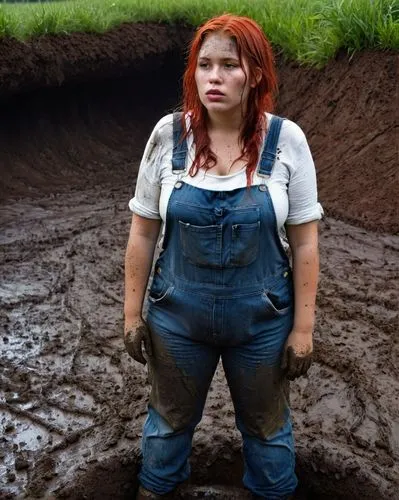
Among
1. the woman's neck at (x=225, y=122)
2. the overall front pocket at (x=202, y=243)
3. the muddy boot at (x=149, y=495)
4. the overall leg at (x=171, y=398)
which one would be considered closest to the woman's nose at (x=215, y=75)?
the woman's neck at (x=225, y=122)

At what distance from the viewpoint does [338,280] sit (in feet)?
16.2

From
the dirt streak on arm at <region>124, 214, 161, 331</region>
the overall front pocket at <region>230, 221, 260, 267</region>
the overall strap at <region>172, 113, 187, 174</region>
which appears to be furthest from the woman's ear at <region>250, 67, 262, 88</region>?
the dirt streak on arm at <region>124, 214, 161, 331</region>

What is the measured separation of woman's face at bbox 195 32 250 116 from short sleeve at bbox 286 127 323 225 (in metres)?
0.23

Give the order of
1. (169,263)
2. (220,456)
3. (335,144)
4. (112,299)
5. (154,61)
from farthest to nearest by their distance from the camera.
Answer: (154,61) < (335,144) < (112,299) < (220,456) < (169,263)

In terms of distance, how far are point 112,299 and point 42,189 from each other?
2437 mm

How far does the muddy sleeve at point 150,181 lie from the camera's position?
2.35 m

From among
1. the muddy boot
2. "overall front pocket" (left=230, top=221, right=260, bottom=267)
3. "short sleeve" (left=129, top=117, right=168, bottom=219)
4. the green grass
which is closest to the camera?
"overall front pocket" (left=230, top=221, right=260, bottom=267)

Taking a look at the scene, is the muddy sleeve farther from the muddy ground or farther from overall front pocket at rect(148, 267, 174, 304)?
the muddy ground

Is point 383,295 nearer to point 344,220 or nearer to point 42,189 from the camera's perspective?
point 344,220

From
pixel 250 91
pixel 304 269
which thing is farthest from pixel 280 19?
pixel 304 269

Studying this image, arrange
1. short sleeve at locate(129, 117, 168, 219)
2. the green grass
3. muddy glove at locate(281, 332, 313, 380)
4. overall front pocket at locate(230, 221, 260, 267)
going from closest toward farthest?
overall front pocket at locate(230, 221, 260, 267), short sleeve at locate(129, 117, 168, 219), muddy glove at locate(281, 332, 313, 380), the green grass

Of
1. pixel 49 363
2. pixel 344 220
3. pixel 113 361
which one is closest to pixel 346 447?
pixel 113 361

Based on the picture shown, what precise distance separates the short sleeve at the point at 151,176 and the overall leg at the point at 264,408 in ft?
1.72

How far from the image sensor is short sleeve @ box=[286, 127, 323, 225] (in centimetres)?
231
